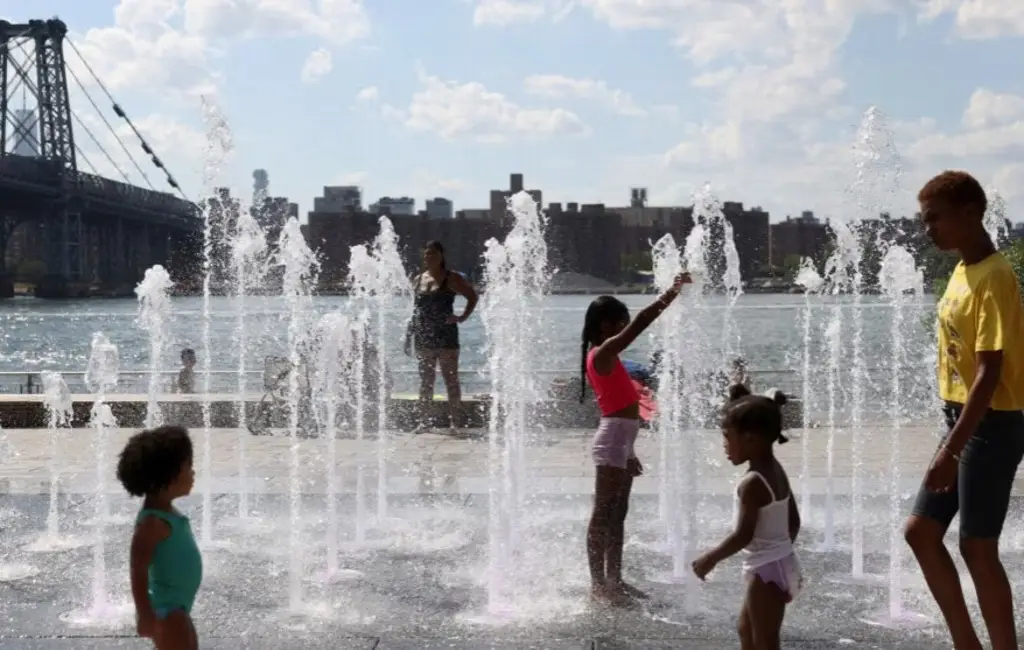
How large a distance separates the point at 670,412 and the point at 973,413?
6.82 meters

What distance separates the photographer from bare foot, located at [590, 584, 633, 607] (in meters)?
4.47

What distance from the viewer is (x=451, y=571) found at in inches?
201

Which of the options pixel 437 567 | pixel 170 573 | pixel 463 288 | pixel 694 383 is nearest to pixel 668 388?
pixel 694 383

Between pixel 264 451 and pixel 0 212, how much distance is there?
60.7 meters

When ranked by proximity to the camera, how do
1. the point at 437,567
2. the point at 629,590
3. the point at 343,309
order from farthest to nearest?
the point at 343,309 → the point at 437,567 → the point at 629,590

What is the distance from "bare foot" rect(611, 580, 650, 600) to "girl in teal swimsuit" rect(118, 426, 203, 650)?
6.38 ft

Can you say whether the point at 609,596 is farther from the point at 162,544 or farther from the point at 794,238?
the point at 794,238

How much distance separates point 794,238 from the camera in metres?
109

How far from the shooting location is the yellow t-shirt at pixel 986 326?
3271mm

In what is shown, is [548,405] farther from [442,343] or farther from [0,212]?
[0,212]

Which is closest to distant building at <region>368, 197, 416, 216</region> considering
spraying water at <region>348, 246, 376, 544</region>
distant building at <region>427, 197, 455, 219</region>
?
distant building at <region>427, 197, 455, 219</region>

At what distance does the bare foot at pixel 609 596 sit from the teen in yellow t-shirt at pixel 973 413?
1.29m

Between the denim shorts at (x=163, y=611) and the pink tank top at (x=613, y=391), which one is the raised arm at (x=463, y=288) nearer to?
the pink tank top at (x=613, y=391)

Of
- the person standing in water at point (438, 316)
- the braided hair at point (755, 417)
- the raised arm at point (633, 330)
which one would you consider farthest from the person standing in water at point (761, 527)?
the person standing in water at point (438, 316)
